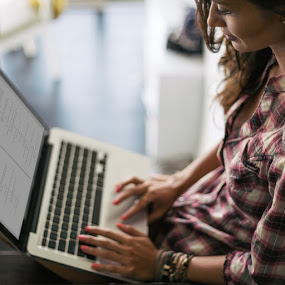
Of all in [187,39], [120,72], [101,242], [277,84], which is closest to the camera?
[277,84]

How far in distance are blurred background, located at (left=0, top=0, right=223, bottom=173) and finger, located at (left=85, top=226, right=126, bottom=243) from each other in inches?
30.4

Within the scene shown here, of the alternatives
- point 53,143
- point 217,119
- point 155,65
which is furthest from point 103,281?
point 155,65

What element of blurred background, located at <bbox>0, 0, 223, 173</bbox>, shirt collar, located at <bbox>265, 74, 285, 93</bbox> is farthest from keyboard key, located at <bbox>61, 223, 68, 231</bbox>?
blurred background, located at <bbox>0, 0, 223, 173</bbox>

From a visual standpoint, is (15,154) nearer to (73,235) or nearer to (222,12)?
(73,235)

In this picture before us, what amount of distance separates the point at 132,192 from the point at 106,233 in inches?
6.0

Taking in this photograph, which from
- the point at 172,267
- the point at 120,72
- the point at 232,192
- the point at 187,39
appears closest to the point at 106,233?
the point at 172,267

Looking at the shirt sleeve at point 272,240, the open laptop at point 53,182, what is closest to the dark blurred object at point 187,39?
the open laptop at point 53,182

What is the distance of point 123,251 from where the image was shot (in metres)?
1.06

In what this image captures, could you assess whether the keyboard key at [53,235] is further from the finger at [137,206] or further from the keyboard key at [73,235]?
the finger at [137,206]

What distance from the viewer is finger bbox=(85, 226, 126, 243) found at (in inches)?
42.3

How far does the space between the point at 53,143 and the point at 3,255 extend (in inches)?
11.6

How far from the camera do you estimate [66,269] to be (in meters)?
1.00

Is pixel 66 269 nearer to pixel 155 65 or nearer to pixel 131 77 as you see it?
pixel 155 65

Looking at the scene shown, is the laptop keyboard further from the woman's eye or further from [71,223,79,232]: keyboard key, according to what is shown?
the woman's eye
